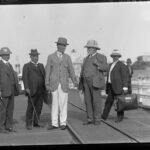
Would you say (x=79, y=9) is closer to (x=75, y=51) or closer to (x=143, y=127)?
(x=75, y=51)

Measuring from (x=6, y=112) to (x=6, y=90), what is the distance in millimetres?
562

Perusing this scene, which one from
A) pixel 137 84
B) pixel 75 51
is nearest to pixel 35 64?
pixel 75 51

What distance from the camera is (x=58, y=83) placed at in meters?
9.85

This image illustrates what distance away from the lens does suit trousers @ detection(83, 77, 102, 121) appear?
411 inches

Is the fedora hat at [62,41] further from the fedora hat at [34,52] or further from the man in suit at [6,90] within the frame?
the man in suit at [6,90]

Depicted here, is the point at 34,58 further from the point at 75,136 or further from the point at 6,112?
the point at 75,136

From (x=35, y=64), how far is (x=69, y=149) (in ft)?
9.53

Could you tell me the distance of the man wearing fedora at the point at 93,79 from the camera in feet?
34.1

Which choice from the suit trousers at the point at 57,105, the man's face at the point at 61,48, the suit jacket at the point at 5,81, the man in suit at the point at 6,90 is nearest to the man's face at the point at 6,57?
the man in suit at the point at 6,90

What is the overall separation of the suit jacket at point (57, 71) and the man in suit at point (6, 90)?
2.34 feet

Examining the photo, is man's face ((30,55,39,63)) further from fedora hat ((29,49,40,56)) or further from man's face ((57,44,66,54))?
man's face ((57,44,66,54))

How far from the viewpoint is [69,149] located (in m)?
7.91

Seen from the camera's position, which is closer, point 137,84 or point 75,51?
point 75,51

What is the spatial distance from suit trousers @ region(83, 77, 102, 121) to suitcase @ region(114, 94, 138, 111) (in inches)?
20.9
